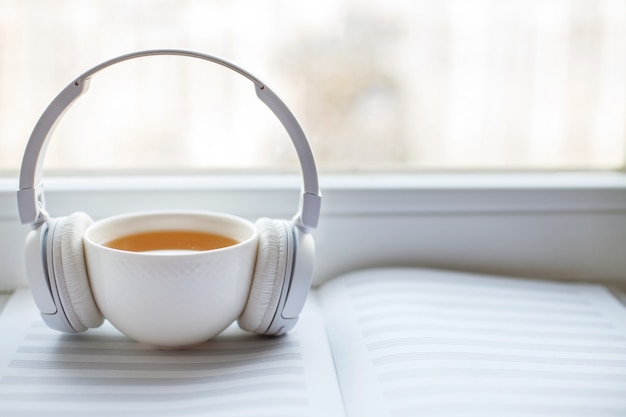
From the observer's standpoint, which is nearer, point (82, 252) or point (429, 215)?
point (82, 252)

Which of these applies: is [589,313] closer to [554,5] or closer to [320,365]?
[320,365]

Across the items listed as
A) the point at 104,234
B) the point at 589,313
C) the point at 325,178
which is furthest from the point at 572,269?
the point at 104,234

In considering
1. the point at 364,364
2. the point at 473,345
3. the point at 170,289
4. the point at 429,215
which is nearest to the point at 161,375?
the point at 170,289

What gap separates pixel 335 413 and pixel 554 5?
697 mm

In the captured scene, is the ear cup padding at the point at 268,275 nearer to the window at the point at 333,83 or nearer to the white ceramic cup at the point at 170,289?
the white ceramic cup at the point at 170,289

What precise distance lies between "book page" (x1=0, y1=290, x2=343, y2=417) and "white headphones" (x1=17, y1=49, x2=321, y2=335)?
0.10 feet

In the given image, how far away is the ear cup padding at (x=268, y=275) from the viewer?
652mm

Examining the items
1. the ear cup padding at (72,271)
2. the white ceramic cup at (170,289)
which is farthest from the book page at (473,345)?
the ear cup padding at (72,271)

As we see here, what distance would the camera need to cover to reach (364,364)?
0.64 meters

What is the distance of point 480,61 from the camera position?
966mm

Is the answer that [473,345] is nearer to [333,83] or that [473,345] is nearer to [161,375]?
[161,375]

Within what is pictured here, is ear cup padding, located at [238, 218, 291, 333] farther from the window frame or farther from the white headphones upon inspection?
the window frame

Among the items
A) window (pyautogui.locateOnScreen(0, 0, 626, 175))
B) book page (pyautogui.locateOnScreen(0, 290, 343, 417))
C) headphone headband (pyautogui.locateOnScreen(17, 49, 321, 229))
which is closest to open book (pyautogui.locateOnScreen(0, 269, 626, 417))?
book page (pyautogui.locateOnScreen(0, 290, 343, 417))

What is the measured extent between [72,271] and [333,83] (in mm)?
481
